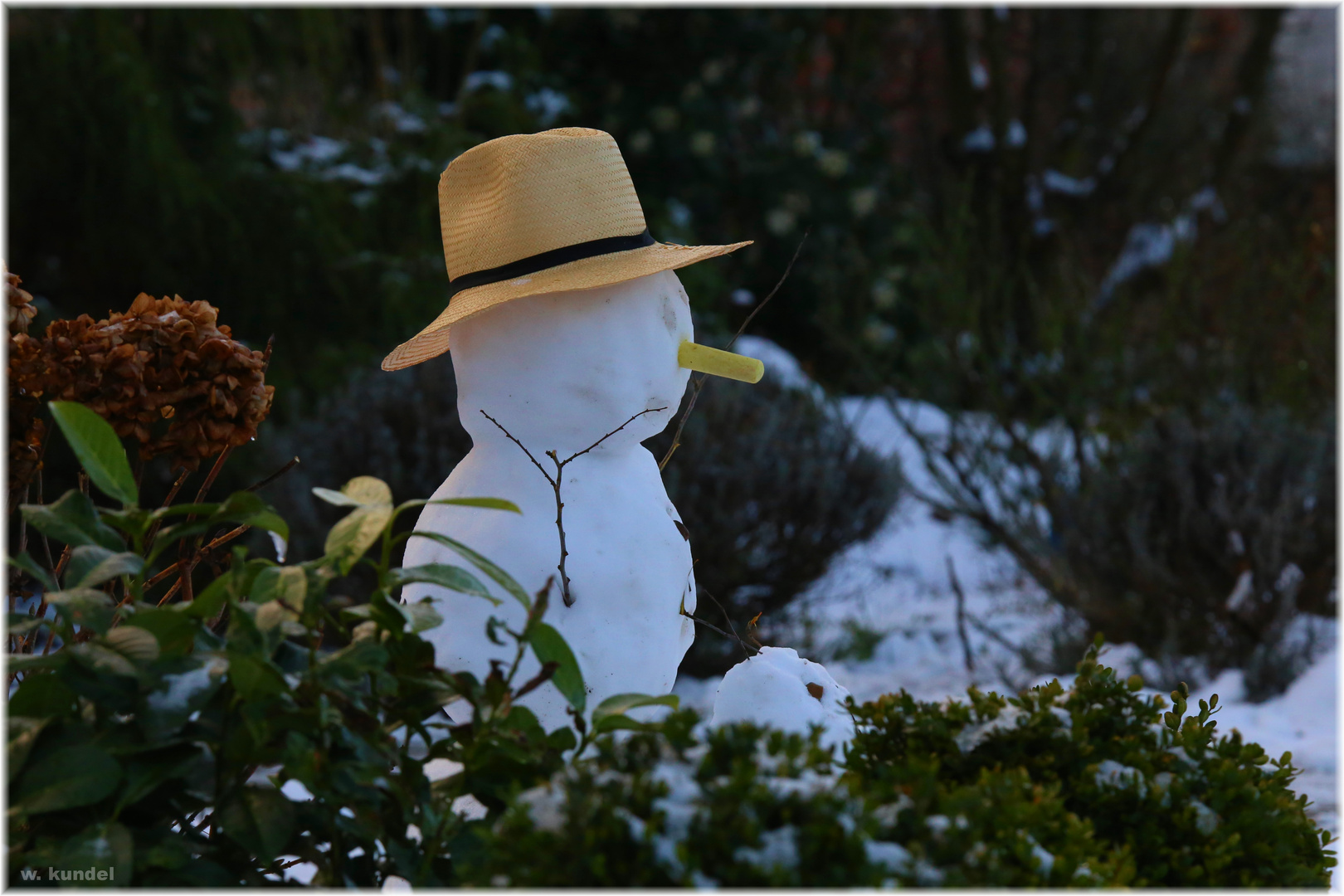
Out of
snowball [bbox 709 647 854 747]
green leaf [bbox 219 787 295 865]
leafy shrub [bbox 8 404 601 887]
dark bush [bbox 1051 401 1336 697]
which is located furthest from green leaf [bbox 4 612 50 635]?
dark bush [bbox 1051 401 1336 697]

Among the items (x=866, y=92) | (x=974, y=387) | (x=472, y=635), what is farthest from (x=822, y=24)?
(x=472, y=635)

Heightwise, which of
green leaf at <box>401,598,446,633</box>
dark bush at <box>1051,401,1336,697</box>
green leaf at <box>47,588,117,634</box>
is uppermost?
dark bush at <box>1051,401,1336,697</box>

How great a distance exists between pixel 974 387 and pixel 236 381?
3.48m

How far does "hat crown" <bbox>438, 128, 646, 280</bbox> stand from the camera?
145 centimetres

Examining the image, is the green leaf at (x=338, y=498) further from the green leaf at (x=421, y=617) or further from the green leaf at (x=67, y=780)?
the green leaf at (x=67, y=780)

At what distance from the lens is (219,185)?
459cm

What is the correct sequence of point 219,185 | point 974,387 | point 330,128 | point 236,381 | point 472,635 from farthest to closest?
point 330,128 → point 219,185 → point 974,387 → point 472,635 → point 236,381

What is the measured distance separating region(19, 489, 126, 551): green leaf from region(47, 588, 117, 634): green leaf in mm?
62

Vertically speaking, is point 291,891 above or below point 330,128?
below

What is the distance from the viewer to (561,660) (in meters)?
1.07

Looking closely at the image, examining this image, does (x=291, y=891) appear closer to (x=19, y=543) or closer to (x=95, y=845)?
(x=95, y=845)

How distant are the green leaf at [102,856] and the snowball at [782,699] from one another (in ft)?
2.00

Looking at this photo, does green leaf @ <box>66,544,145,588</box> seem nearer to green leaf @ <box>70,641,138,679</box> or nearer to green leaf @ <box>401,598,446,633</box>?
green leaf @ <box>70,641,138,679</box>

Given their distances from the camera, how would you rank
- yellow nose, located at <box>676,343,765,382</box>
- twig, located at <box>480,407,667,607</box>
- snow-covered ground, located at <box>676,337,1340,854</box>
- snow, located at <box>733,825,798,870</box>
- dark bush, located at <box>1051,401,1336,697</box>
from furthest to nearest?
dark bush, located at <box>1051,401,1336,697</box> < snow-covered ground, located at <box>676,337,1340,854</box> < yellow nose, located at <box>676,343,765,382</box> < twig, located at <box>480,407,667,607</box> < snow, located at <box>733,825,798,870</box>
